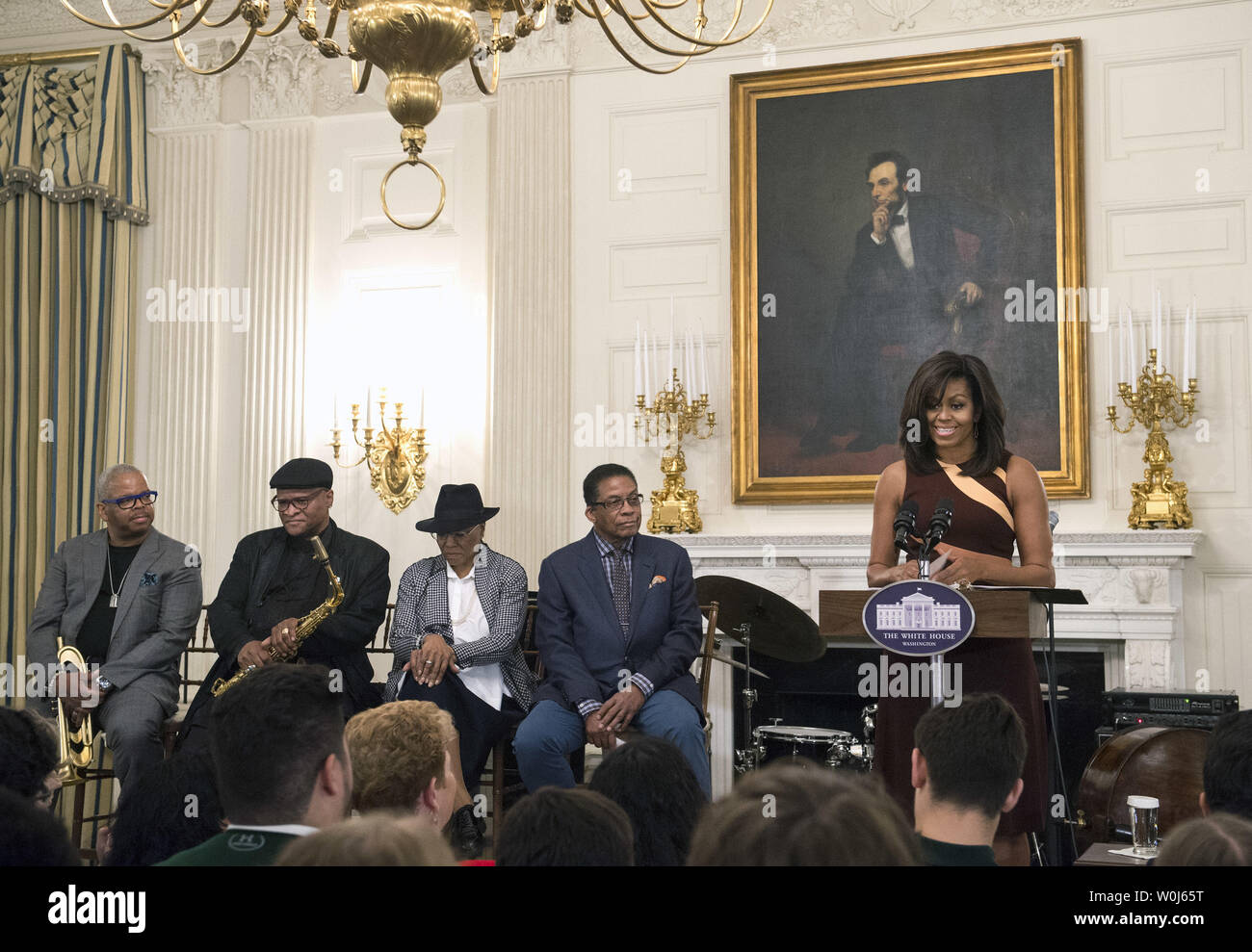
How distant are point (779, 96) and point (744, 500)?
220 cm

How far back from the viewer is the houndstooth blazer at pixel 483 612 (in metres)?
4.84

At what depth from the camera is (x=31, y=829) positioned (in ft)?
4.75

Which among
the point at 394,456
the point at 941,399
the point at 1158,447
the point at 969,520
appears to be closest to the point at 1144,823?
the point at 969,520

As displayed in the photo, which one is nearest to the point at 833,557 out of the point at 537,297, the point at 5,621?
the point at 537,297

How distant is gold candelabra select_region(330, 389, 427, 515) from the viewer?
692 cm

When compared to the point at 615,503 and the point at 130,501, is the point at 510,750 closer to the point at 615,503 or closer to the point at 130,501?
the point at 615,503

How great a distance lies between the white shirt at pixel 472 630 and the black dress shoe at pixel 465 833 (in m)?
0.49

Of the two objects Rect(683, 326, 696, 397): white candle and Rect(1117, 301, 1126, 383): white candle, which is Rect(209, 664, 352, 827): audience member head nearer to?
Rect(683, 326, 696, 397): white candle

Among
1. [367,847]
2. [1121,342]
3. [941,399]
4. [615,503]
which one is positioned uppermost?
[1121,342]

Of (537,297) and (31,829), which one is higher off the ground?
(537,297)

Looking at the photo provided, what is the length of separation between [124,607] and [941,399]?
3469 mm

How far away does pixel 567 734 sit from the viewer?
4422 millimetres
